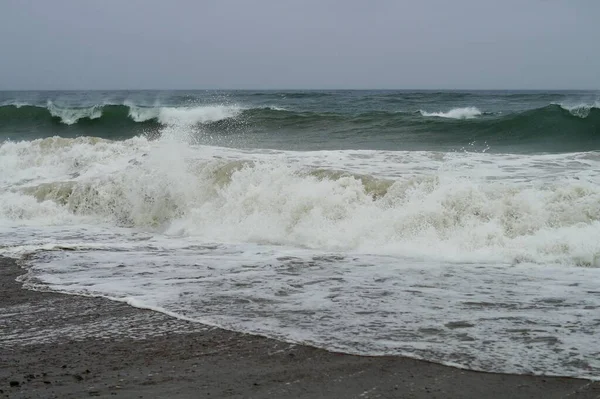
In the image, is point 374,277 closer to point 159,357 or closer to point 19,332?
point 159,357

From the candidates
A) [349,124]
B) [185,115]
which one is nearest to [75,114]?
[185,115]

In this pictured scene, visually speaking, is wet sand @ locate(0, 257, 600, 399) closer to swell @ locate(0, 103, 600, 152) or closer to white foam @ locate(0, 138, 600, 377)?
white foam @ locate(0, 138, 600, 377)

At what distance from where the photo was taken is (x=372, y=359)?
14.4 ft

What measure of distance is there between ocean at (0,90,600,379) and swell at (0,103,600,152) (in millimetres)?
6625

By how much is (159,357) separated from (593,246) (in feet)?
17.2

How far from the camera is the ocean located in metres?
5.05

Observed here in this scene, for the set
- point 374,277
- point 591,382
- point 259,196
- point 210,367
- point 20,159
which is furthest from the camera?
point 20,159

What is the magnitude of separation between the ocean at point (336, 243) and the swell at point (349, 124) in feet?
21.7

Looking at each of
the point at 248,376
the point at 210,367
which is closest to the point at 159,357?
the point at 210,367

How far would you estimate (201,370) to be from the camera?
167 inches

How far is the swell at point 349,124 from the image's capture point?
21109 mm

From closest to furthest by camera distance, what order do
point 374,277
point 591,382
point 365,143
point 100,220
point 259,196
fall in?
point 591,382, point 374,277, point 259,196, point 100,220, point 365,143

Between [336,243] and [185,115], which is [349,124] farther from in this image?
[336,243]

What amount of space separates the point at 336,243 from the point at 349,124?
16.6 metres
